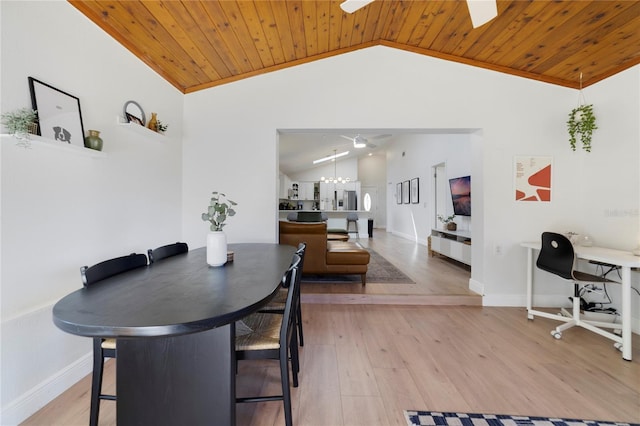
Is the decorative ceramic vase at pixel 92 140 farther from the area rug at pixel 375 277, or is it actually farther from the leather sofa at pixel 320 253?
the area rug at pixel 375 277

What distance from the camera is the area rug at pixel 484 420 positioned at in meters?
1.37

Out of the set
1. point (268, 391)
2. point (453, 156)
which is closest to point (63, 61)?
point (268, 391)

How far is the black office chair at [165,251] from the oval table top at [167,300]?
0.12m

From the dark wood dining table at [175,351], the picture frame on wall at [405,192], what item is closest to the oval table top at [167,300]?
the dark wood dining table at [175,351]

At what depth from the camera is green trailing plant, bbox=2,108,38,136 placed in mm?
1305

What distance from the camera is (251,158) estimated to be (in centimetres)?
307

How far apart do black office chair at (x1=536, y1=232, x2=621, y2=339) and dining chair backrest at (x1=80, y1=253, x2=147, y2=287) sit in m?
3.33

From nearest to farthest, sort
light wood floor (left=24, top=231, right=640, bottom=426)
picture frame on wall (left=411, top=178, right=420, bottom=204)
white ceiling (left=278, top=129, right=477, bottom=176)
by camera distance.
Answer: light wood floor (left=24, top=231, right=640, bottom=426) < white ceiling (left=278, top=129, right=477, bottom=176) < picture frame on wall (left=411, top=178, right=420, bottom=204)

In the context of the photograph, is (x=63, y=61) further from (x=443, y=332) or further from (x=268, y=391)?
(x=443, y=332)

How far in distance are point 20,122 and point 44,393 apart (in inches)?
59.5

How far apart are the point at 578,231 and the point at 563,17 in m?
2.18

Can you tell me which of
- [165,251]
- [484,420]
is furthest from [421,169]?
[165,251]

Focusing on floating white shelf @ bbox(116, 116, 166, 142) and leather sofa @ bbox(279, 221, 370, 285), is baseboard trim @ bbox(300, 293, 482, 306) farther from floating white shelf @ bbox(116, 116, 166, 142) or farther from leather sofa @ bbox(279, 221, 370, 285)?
floating white shelf @ bbox(116, 116, 166, 142)

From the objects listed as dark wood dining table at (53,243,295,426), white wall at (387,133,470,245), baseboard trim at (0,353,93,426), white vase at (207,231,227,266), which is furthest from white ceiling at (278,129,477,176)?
baseboard trim at (0,353,93,426)
